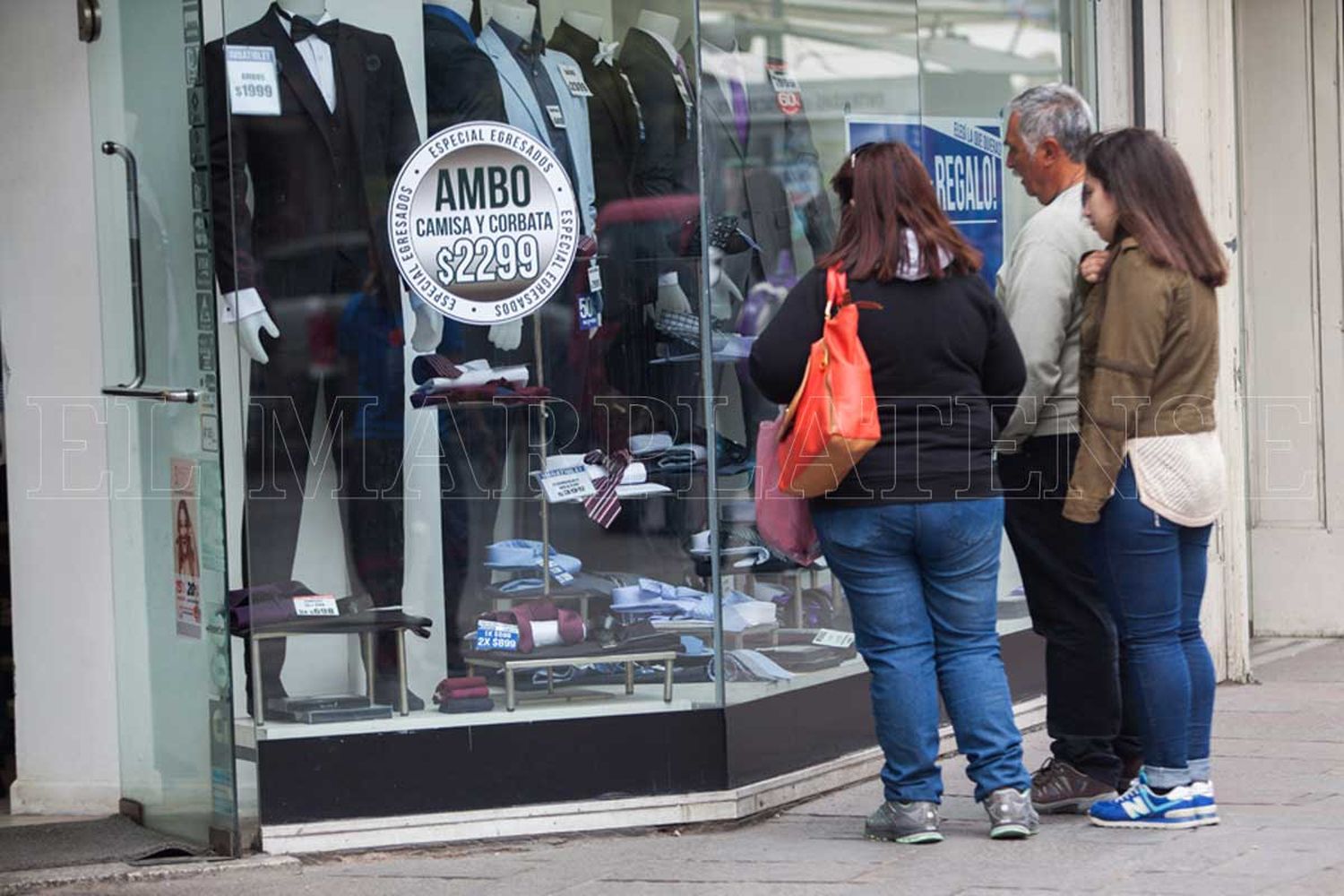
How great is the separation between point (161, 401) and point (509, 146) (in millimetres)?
1186

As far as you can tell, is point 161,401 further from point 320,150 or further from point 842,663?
point 842,663

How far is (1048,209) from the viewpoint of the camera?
5.30 metres

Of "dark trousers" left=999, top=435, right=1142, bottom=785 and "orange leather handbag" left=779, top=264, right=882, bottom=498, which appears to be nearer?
"orange leather handbag" left=779, top=264, right=882, bottom=498

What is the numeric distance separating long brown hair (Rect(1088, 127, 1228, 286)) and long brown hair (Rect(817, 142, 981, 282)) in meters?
0.41

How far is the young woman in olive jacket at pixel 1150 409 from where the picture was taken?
499 centimetres

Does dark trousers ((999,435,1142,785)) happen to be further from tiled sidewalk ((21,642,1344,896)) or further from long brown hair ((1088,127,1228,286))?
long brown hair ((1088,127,1228,286))

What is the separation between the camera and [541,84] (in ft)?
18.7

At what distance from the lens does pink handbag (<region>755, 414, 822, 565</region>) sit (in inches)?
203

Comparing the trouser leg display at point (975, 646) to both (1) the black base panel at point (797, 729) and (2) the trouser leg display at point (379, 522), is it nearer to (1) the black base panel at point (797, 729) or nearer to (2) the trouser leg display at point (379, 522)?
(1) the black base panel at point (797, 729)

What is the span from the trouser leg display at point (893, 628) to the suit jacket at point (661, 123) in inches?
46.9

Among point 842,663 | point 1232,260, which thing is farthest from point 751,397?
point 1232,260

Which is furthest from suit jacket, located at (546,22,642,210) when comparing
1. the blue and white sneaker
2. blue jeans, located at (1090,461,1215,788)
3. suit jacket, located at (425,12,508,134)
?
the blue and white sneaker

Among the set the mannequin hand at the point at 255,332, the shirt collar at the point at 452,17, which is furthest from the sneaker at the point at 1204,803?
the shirt collar at the point at 452,17

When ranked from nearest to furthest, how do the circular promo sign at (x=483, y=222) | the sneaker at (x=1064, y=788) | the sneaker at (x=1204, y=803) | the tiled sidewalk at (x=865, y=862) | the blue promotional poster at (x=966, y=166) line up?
the tiled sidewalk at (x=865, y=862), the sneaker at (x=1204, y=803), the sneaker at (x=1064, y=788), the circular promo sign at (x=483, y=222), the blue promotional poster at (x=966, y=166)
